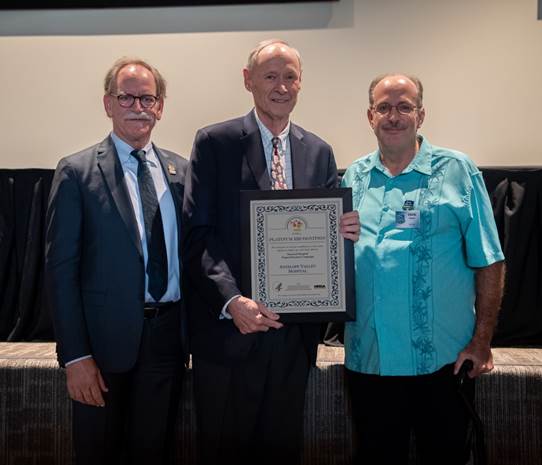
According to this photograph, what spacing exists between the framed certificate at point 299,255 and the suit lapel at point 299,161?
0.14 meters

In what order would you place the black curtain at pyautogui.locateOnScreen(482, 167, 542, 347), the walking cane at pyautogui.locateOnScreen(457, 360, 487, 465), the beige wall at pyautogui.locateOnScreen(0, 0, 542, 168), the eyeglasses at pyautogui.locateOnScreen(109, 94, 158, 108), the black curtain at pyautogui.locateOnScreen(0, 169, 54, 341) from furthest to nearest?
1. the beige wall at pyautogui.locateOnScreen(0, 0, 542, 168)
2. the black curtain at pyautogui.locateOnScreen(0, 169, 54, 341)
3. the black curtain at pyautogui.locateOnScreen(482, 167, 542, 347)
4. the eyeglasses at pyautogui.locateOnScreen(109, 94, 158, 108)
5. the walking cane at pyautogui.locateOnScreen(457, 360, 487, 465)

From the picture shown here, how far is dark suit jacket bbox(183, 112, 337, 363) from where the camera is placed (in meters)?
1.78

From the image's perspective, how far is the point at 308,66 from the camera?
3719 mm

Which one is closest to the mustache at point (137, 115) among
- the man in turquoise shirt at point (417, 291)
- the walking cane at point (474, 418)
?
the man in turquoise shirt at point (417, 291)

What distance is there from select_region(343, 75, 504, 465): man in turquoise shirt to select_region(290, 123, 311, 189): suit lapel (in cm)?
20

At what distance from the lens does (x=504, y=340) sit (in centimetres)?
329

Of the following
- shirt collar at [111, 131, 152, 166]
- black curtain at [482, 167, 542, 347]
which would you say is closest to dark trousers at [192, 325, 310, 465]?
shirt collar at [111, 131, 152, 166]

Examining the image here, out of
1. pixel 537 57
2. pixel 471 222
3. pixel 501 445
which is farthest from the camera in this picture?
pixel 537 57

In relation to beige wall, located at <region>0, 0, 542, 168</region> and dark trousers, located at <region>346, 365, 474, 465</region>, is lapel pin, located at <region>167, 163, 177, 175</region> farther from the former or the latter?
beige wall, located at <region>0, 0, 542, 168</region>

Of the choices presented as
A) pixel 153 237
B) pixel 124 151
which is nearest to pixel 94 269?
pixel 153 237

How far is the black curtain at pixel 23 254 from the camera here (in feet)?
11.4

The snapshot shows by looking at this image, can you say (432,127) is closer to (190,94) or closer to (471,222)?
(190,94)

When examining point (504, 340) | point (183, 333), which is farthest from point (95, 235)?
point (504, 340)

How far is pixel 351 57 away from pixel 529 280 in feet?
5.53
